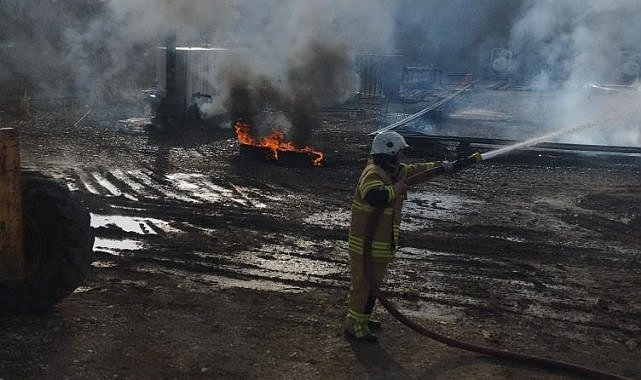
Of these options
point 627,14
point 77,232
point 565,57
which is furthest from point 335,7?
point 565,57

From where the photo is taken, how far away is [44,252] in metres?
4.80

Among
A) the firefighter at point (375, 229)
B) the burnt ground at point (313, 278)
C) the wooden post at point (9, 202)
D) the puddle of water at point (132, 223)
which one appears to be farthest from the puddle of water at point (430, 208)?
the wooden post at point (9, 202)

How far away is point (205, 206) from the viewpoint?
8.85 metres

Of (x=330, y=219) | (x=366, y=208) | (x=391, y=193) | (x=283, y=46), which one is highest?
(x=283, y=46)

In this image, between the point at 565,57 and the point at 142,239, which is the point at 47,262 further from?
the point at 565,57

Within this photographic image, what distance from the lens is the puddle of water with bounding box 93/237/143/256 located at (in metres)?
6.79

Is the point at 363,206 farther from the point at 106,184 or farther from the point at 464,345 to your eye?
the point at 106,184

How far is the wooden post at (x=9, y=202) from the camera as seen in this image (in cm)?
454

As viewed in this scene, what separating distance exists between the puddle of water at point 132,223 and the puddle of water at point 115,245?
39 centimetres

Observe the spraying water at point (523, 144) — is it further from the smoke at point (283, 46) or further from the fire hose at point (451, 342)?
the smoke at point (283, 46)

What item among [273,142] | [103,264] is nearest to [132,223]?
[103,264]

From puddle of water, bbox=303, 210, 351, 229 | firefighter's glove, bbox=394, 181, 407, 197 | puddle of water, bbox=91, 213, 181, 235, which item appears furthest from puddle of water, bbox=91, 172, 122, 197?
firefighter's glove, bbox=394, 181, 407, 197

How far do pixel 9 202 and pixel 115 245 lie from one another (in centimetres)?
243

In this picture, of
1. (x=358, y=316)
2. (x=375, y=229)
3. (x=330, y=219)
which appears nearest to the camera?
(x=375, y=229)
